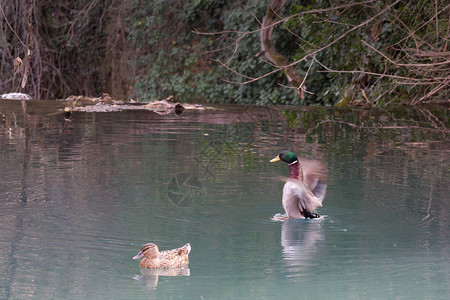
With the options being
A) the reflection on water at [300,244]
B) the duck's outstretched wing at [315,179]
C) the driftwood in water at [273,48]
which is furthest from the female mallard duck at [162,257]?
the driftwood in water at [273,48]

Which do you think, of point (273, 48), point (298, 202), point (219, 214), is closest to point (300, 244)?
point (298, 202)

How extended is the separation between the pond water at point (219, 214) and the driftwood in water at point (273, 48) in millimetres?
6002

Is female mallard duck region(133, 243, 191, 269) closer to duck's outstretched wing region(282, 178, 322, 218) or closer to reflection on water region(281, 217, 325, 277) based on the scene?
reflection on water region(281, 217, 325, 277)

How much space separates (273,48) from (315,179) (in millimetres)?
10801

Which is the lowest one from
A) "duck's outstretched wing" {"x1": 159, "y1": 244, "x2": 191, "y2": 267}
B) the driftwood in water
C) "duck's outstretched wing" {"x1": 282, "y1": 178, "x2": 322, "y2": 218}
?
"duck's outstretched wing" {"x1": 159, "y1": 244, "x2": 191, "y2": 267}

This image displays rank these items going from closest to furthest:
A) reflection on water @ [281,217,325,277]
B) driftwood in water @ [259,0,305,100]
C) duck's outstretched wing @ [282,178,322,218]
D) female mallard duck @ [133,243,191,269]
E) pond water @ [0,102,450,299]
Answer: pond water @ [0,102,450,299] → female mallard duck @ [133,243,191,269] → reflection on water @ [281,217,325,277] → duck's outstretched wing @ [282,178,322,218] → driftwood in water @ [259,0,305,100]

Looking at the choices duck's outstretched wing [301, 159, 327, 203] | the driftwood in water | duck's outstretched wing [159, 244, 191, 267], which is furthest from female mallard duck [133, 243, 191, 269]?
the driftwood in water

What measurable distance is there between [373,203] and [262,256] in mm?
1548

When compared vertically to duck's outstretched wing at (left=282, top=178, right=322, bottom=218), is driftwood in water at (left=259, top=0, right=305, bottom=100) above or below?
above

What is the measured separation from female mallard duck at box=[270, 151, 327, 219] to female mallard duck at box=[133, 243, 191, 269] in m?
1.28

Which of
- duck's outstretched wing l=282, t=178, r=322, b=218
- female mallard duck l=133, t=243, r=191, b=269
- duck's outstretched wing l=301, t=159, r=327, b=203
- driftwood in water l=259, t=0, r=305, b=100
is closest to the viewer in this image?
female mallard duck l=133, t=243, r=191, b=269

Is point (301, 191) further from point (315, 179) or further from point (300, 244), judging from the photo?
point (300, 244)

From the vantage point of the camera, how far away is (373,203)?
5176mm

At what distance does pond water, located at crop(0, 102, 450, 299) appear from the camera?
3395 millimetres
